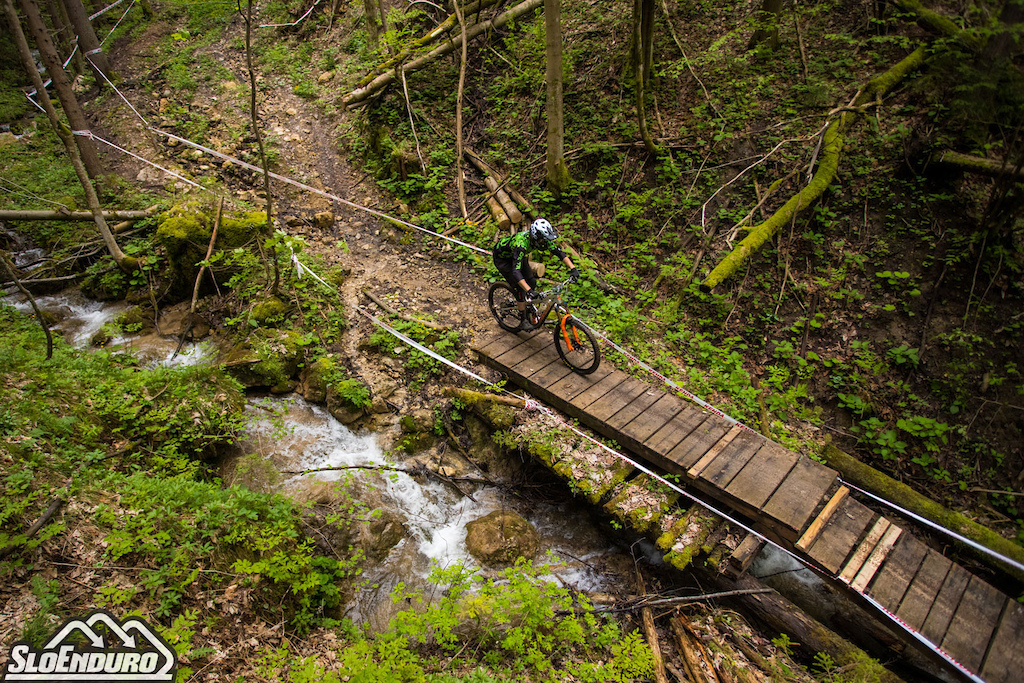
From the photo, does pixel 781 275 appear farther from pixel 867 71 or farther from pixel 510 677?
pixel 510 677

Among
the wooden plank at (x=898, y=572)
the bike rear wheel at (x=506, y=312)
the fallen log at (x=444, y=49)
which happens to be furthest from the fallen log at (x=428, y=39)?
the wooden plank at (x=898, y=572)

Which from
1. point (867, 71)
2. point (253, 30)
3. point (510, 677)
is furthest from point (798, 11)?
point (253, 30)

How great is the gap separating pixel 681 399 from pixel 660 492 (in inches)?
54.3

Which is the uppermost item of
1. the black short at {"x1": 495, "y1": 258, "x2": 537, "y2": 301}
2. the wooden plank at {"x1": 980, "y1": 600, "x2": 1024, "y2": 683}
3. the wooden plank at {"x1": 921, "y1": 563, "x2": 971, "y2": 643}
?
the black short at {"x1": 495, "y1": 258, "x2": 537, "y2": 301}

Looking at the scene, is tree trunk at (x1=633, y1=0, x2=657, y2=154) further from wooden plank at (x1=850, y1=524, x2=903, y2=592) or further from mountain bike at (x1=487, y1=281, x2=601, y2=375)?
Result: wooden plank at (x1=850, y1=524, x2=903, y2=592)

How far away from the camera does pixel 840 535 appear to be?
4.40 meters

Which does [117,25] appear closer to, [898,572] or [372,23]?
[372,23]

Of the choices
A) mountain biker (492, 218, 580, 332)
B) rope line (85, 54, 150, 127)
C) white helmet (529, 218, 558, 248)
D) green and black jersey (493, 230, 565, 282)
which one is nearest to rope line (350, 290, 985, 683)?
mountain biker (492, 218, 580, 332)

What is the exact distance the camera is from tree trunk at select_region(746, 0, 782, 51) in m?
8.67

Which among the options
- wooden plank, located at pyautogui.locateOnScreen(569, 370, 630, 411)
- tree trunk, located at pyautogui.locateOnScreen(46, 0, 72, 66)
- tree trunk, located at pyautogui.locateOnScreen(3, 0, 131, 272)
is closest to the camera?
wooden plank, located at pyautogui.locateOnScreen(569, 370, 630, 411)

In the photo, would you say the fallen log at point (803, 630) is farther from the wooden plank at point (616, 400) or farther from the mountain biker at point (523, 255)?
the mountain biker at point (523, 255)

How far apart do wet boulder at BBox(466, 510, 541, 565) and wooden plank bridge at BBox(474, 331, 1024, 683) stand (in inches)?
59.6

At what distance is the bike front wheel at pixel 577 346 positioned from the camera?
235 inches

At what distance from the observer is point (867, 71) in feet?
26.3
